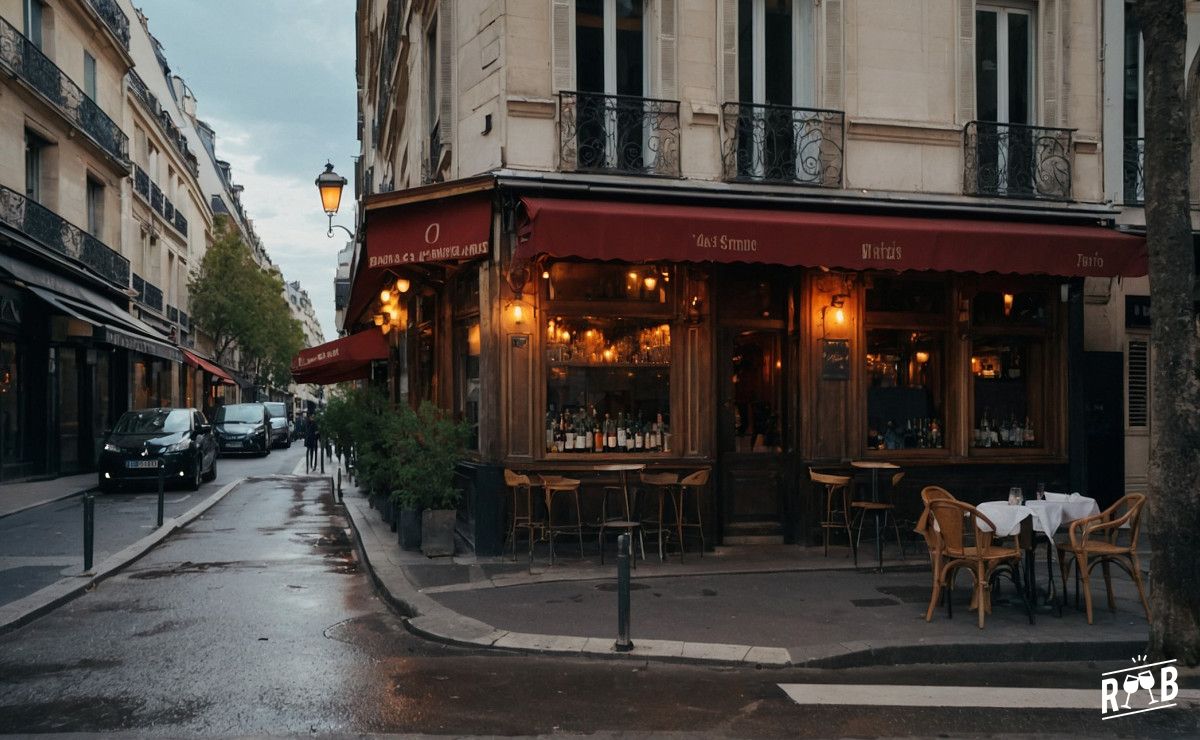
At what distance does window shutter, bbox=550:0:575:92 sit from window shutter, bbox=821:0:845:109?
9.95 feet

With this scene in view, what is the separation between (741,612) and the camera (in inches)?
309

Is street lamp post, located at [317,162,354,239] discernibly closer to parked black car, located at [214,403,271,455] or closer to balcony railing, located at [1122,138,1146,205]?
balcony railing, located at [1122,138,1146,205]

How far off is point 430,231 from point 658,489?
3.72m

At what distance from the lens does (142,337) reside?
73.9 feet

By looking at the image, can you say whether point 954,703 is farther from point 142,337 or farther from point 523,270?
point 142,337

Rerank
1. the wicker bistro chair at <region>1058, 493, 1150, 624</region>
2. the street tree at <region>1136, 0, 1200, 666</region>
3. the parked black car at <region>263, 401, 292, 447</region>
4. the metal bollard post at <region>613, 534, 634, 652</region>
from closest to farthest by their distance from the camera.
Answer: the street tree at <region>1136, 0, 1200, 666</region> < the metal bollard post at <region>613, 534, 634, 652</region> < the wicker bistro chair at <region>1058, 493, 1150, 624</region> < the parked black car at <region>263, 401, 292, 447</region>

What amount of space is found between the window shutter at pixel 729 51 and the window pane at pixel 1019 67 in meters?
3.73

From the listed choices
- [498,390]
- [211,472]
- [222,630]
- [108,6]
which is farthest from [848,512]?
[108,6]

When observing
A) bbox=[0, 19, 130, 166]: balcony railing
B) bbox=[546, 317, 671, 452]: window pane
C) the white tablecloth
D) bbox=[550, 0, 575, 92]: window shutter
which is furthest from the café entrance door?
bbox=[0, 19, 130, 166]: balcony railing

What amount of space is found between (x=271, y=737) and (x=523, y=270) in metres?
6.01

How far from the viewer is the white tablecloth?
25.0 ft

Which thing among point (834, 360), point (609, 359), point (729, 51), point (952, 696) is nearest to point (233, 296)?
point (609, 359)

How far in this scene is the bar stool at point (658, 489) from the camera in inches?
394

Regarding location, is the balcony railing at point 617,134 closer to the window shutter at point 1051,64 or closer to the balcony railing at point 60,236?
the window shutter at point 1051,64
